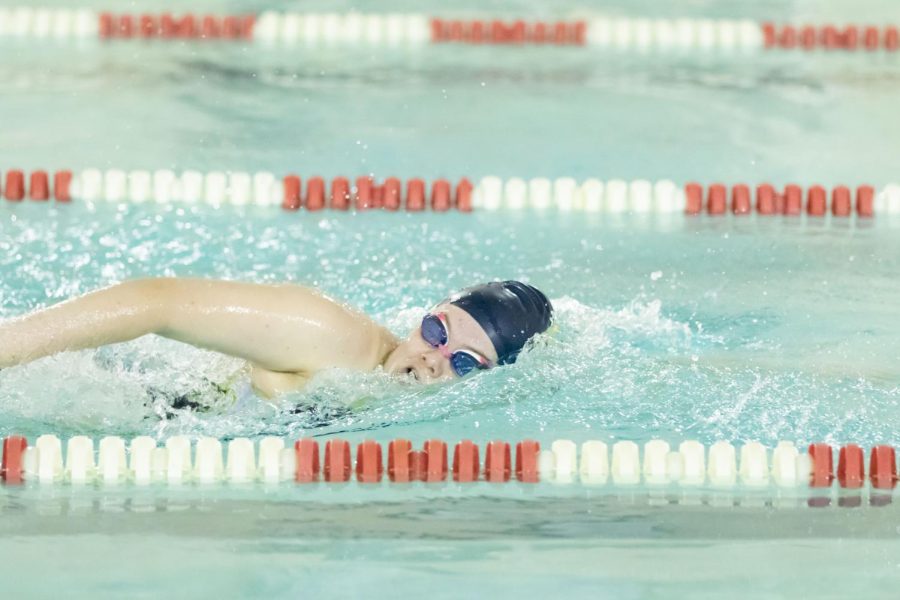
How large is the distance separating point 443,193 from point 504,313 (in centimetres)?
178

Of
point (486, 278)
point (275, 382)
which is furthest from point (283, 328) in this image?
point (486, 278)

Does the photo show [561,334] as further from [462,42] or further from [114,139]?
[462,42]

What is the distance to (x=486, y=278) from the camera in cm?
492

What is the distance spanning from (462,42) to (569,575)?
14.4 feet

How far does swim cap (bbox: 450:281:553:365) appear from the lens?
12.1 feet

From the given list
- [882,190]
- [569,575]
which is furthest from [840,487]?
[882,190]

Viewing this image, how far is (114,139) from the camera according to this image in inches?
230

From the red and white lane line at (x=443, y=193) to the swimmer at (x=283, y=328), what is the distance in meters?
1.63

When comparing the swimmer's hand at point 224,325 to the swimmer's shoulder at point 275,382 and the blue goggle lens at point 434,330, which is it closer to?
the swimmer's shoulder at point 275,382

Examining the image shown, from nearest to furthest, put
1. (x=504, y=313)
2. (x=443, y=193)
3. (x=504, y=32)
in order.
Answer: (x=504, y=313) < (x=443, y=193) < (x=504, y=32)

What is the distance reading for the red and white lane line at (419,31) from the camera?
6934 mm

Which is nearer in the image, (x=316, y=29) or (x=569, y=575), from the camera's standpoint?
(x=569, y=575)

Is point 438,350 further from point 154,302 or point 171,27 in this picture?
point 171,27

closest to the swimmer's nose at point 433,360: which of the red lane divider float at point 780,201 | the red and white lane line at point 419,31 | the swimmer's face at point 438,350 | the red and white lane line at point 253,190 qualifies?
the swimmer's face at point 438,350
